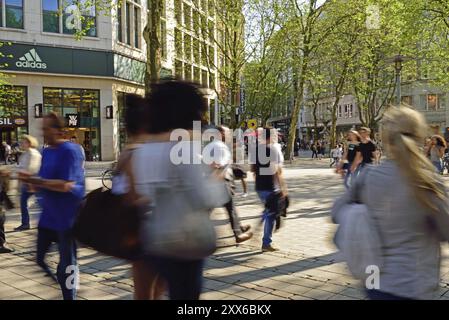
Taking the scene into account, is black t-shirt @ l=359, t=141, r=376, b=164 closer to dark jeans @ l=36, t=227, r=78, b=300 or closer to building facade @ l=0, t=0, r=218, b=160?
dark jeans @ l=36, t=227, r=78, b=300

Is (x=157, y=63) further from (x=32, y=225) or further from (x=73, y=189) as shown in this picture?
(x=73, y=189)

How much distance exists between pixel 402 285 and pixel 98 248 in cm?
190

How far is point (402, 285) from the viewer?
8.17 ft

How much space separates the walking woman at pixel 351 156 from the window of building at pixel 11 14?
2681cm

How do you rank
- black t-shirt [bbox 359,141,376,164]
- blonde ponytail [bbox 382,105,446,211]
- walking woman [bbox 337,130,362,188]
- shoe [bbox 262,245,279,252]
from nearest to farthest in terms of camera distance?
blonde ponytail [bbox 382,105,446,211]
shoe [bbox 262,245,279,252]
black t-shirt [bbox 359,141,376,164]
walking woman [bbox 337,130,362,188]

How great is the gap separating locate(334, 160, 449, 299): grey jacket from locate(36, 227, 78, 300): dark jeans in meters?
2.80

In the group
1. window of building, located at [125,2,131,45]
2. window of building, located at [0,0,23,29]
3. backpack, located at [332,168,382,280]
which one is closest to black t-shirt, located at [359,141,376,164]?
backpack, located at [332,168,382,280]

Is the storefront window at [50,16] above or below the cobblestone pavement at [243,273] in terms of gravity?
above

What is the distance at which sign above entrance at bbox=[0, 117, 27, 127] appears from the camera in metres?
30.3

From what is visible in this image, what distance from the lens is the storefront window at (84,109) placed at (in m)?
32.2

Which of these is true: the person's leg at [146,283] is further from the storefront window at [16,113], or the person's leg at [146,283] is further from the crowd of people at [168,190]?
the storefront window at [16,113]

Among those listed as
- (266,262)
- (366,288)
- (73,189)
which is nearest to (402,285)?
(366,288)

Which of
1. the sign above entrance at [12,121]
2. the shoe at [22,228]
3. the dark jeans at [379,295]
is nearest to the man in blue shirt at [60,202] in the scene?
the dark jeans at [379,295]

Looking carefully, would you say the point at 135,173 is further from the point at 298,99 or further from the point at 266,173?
the point at 298,99
